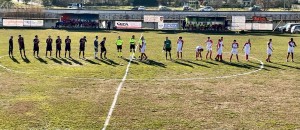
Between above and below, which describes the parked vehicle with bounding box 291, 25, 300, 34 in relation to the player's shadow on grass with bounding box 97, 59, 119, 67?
above

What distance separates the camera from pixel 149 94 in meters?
20.0

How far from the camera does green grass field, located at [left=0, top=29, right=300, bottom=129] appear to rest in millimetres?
15695

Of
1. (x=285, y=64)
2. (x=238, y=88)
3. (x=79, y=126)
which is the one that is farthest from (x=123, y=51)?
(x=79, y=126)

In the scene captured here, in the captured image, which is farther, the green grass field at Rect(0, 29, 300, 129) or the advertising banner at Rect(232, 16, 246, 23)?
the advertising banner at Rect(232, 16, 246, 23)

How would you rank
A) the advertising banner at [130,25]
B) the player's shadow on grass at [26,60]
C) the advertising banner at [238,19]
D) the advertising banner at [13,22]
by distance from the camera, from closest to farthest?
the player's shadow on grass at [26,60] → the advertising banner at [130,25] → the advertising banner at [238,19] → the advertising banner at [13,22]

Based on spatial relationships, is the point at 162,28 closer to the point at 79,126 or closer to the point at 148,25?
the point at 148,25

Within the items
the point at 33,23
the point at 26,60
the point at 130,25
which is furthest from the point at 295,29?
the point at 26,60

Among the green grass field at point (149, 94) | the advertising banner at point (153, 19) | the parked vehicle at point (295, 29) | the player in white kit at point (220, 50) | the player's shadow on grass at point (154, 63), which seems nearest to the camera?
the green grass field at point (149, 94)

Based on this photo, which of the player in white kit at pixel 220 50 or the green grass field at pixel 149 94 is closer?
the green grass field at pixel 149 94

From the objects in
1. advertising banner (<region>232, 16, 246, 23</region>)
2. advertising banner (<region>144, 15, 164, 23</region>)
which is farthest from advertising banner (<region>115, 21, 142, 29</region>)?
advertising banner (<region>232, 16, 246, 23</region>)

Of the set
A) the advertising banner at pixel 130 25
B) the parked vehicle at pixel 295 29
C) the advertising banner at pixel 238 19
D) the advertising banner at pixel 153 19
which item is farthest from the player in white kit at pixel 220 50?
the advertising banner at pixel 153 19

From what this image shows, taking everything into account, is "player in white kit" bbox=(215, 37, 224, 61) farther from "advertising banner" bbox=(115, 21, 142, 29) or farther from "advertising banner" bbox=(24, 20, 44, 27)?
"advertising banner" bbox=(24, 20, 44, 27)

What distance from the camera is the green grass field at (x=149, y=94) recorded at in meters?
15.7

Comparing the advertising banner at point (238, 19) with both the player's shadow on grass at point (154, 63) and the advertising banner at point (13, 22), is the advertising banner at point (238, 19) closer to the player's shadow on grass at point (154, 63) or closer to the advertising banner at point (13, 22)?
the advertising banner at point (13, 22)
